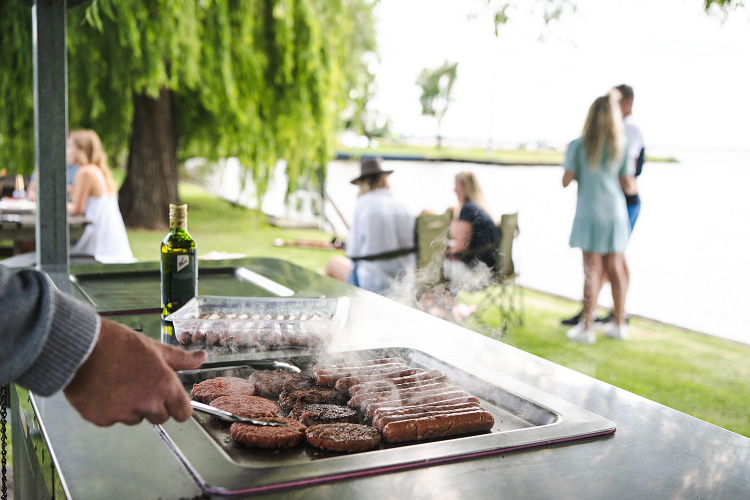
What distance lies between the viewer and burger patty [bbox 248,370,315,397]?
1.47 m

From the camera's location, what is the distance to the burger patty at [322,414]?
1.33m

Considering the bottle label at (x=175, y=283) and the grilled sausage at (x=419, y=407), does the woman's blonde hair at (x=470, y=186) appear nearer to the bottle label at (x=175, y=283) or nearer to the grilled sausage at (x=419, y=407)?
the bottle label at (x=175, y=283)

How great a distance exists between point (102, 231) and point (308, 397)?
14.4 ft

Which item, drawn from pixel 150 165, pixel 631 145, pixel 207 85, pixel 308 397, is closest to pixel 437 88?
pixel 207 85

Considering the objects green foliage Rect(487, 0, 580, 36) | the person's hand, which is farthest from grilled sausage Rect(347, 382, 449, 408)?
green foliage Rect(487, 0, 580, 36)

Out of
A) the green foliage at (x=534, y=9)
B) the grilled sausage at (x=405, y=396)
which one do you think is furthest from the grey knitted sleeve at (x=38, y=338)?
the green foliage at (x=534, y=9)

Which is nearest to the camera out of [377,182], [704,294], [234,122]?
[377,182]

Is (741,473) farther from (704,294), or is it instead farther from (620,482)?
(704,294)

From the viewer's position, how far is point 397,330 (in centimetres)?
192

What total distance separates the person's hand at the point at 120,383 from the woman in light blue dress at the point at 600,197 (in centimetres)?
446

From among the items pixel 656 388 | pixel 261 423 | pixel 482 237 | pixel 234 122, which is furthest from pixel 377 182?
pixel 234 122

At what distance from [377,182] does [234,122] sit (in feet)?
14.7

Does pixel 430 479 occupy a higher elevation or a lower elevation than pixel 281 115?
lower

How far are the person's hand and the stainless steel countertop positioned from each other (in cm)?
13
